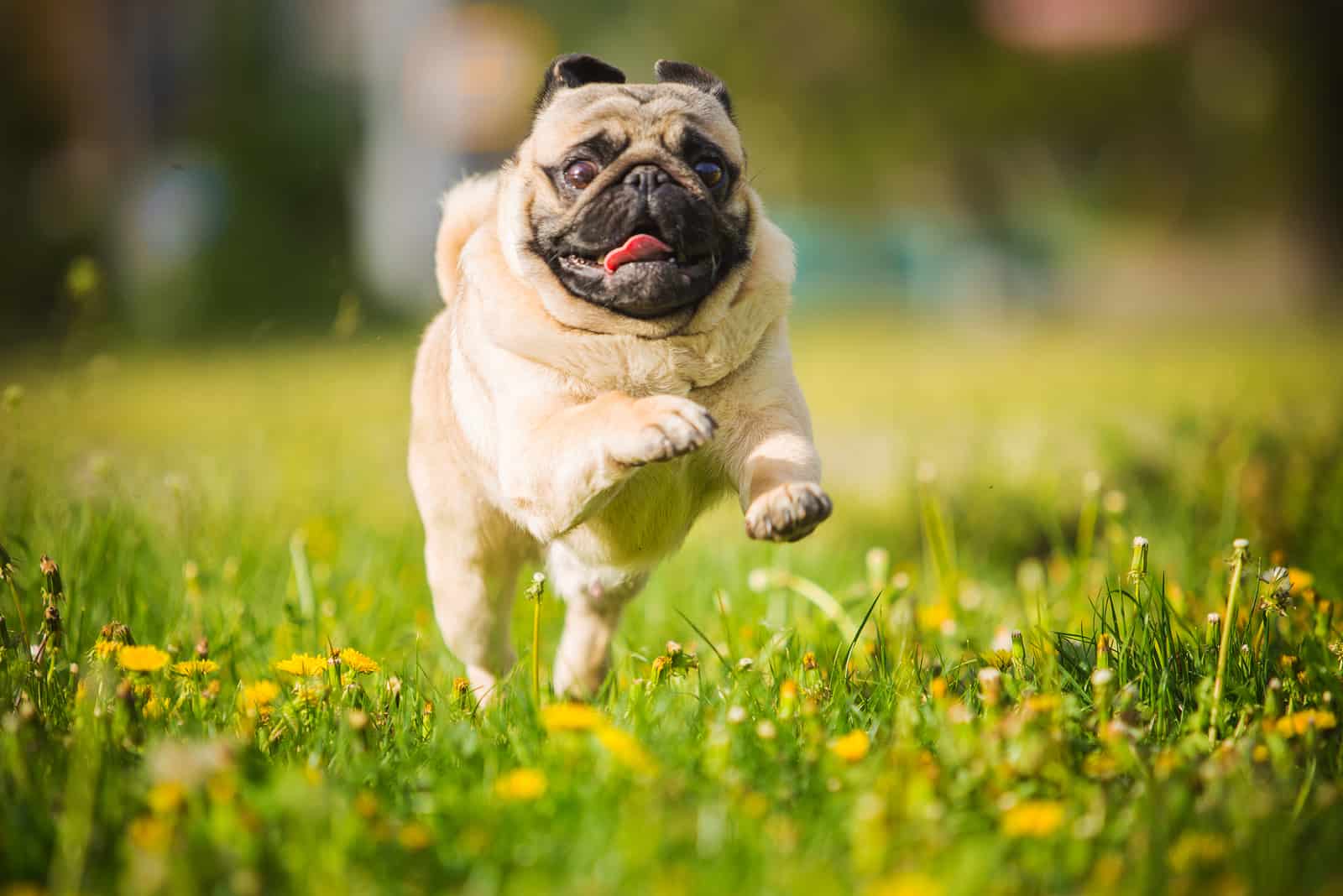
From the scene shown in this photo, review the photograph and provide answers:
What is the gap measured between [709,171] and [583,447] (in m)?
0.75

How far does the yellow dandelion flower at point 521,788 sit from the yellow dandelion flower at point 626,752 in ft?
0.40

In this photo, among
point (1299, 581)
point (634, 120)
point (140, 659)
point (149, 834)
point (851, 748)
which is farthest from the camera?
point (1299, 581)

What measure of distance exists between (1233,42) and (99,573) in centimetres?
1553

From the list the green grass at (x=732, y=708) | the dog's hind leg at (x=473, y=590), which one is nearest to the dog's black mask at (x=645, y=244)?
the green grass at (x=732, y=708)

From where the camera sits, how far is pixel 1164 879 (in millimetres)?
1690

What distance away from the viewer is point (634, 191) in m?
2.50

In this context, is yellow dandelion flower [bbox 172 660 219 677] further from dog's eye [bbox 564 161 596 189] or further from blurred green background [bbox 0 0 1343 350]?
blurred green background [bbox 0 0 1343 350]

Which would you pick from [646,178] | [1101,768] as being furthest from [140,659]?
[1101,768]

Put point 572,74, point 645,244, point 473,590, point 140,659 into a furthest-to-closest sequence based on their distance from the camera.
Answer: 1. point 473,590
2. point 572,74
3. point 645,244
4. point 140,659

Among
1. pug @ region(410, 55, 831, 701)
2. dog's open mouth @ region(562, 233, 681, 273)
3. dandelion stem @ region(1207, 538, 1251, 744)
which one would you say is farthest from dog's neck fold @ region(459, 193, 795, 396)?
dandelion stem @ region(1207, 538, 1251, 744)

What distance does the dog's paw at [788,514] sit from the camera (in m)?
2.11

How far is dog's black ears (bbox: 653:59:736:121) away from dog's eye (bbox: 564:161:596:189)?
384 mm

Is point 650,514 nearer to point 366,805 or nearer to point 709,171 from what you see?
point 709,171

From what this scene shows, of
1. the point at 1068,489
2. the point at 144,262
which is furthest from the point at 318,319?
the point at 1068,489
